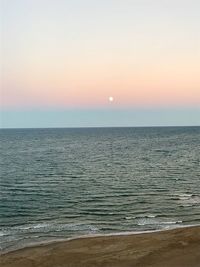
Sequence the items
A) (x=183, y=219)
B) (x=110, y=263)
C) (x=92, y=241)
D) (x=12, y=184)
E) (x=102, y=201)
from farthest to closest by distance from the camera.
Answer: (x=12, y=184) < (x=102, y=201) < (x=183, y=219) < (x=92, y=241) < (x=110, y=263)

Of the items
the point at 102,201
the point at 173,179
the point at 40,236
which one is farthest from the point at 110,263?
the point at 173,179

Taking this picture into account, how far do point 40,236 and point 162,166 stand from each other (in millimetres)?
41643

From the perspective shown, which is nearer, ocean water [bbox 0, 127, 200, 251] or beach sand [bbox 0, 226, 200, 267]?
beach sand [bbox 0, 226, 200, 267]

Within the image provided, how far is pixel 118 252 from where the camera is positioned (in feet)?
63.1

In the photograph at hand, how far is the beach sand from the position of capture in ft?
58.3

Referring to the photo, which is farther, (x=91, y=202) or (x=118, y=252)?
(x=91, y=202)

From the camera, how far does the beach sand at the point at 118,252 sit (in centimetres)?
1777

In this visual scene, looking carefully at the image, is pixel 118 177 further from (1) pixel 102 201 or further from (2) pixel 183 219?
(2) pixel 183 219

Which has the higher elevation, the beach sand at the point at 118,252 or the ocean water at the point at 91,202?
the beach sand at the point at 118,252

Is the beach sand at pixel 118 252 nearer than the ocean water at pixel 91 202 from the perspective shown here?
Yes

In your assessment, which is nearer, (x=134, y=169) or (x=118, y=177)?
(x=118, y=177)

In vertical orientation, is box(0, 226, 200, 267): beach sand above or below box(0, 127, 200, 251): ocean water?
above

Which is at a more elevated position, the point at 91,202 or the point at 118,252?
the point at 118,252

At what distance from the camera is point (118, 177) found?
50094 mm
